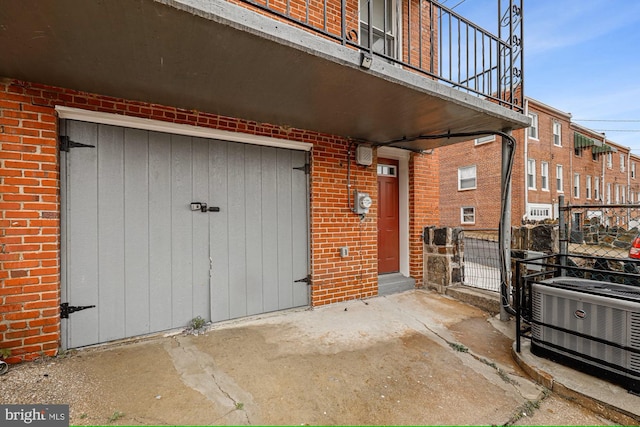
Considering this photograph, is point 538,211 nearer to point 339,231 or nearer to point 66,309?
point 339,231

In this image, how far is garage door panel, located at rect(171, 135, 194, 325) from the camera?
3.21 meters

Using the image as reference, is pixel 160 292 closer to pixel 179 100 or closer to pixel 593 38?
pixel 179 100

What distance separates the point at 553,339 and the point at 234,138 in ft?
12.6

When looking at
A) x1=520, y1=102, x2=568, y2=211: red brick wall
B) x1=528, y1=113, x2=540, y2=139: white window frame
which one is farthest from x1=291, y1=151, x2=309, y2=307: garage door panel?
x1=528, y1=113, x2=540, y2=139: white window frame

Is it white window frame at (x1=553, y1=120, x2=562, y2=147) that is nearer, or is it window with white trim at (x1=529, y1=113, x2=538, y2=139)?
window with white trim at (x1=529, y1=113, x2=538, y2=139)

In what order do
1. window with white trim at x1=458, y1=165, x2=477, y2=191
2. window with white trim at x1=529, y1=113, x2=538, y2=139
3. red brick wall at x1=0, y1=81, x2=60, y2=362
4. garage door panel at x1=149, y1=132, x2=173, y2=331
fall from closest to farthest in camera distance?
red brick wall at x1=0, y1=81, x2=60, y2=362 → garage door panel at x1=149, y1=132, x2=173, y2=331 → window with white trim at x1=529, y1=113, x2=538, y2=139 → window with white trim at x1=458, y1=165, x2=477, y2=191

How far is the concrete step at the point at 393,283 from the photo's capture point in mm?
4738

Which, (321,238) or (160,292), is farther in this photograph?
(321,238)

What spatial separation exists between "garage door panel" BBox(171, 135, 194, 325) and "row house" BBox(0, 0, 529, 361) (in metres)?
0.01

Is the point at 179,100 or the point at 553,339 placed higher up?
the point at 179,100

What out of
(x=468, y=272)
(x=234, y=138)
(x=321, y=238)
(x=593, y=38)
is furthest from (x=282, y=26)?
(x=593, y=38)

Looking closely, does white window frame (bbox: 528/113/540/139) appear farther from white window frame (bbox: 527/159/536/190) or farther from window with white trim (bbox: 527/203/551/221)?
window with white trim (bbox: 527/203/551/221)

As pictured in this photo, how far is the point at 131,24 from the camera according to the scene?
173cm
